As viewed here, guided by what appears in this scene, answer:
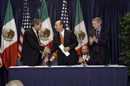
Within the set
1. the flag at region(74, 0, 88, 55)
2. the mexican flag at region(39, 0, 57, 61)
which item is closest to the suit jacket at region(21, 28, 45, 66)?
the mexican flag at region(39, 0, 57, 61)

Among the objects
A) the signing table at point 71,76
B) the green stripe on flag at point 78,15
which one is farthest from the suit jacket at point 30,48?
the green stripe on flag at point 78,15

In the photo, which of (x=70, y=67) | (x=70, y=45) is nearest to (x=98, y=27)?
(x=70, y=45)

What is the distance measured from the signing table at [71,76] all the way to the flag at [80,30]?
310cm

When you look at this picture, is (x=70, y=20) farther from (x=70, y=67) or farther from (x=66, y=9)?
(x=70, y=67)

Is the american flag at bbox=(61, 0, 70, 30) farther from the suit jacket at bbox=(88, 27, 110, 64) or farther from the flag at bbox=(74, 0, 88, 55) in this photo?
the suit jacket at bbox=(88, 27, 110, 64)

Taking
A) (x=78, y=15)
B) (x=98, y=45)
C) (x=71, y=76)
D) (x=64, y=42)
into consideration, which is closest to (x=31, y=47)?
(x=64, y=42)

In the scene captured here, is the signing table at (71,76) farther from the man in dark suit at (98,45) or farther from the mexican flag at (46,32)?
the mexican flag at (46,32)

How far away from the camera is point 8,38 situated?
6.61m

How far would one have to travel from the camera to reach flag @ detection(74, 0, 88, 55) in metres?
6.72

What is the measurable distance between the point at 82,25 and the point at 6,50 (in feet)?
8.48

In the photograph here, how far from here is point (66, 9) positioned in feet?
22.5

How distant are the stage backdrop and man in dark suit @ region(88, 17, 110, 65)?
258 cm

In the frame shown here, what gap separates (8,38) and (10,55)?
0.56 m

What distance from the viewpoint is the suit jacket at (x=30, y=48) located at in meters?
4.35
